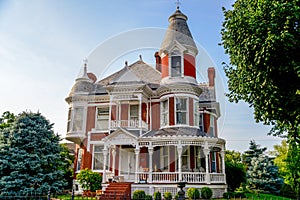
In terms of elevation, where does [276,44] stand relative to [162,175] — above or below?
above

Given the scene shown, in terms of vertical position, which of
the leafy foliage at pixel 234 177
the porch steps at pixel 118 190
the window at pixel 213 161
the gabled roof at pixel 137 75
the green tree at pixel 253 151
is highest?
the gabled roof at pixel 137 75

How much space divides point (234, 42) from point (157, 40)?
31.2ft

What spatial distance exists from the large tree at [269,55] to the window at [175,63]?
22.2 feet

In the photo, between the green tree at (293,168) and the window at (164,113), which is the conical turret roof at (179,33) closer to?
the window at (164,113)

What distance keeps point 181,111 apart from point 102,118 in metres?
6.10

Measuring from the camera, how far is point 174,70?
1895 cm

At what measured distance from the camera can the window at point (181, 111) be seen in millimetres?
17984

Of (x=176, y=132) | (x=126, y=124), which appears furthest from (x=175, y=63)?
(x=126, y=124)

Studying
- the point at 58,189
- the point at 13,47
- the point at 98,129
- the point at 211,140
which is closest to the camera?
the point at 13,47

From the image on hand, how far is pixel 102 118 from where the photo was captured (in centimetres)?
2006

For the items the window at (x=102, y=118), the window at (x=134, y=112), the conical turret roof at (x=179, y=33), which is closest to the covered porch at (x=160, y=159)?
the window at (x=134, y=112)

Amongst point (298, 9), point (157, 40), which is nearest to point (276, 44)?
point (298, 9)

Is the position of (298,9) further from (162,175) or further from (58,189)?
(58,189)

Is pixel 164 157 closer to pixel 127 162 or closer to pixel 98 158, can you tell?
pixel 127 162
